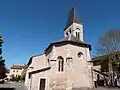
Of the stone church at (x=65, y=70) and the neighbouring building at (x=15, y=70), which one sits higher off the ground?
the stone church at (x=65, y=70)

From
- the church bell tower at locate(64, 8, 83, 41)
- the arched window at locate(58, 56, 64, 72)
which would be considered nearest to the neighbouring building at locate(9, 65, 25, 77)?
the church bell tower at locate(64, 8, 83, 41)

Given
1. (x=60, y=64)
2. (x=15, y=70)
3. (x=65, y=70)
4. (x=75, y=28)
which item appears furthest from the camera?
(x=15, y=70)

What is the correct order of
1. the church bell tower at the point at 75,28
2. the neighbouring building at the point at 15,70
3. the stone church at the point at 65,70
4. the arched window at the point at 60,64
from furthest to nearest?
the neighbouring building at the point at 15,70 < the church bell tower at the point at 75,28 < the arched window at the point at 60,64 < the stone church at the point at 65,70

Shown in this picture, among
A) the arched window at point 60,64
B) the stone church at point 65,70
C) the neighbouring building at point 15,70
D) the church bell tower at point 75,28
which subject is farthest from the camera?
the neighbouring building at point 15,70

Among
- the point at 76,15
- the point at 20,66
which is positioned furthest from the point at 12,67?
the point at 76,15

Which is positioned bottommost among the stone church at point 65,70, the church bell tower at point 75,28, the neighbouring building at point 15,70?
the neighbouring building at point 15,70

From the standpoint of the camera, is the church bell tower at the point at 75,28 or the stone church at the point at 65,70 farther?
the church bell tower at the point at 75,28

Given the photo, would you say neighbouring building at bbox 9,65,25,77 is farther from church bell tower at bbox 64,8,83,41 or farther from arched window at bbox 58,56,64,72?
arched window at bbox 58,56,64,72

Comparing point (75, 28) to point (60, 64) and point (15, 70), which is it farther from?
point (15, 70)

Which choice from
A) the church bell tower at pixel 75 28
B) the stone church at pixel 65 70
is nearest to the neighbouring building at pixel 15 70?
the church bell tower at pixel 75 28

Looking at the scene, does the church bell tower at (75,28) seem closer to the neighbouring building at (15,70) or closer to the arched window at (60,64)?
the arched window at (60,64)

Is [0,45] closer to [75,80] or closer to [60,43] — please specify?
[60,43]

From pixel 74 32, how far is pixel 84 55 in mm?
11159

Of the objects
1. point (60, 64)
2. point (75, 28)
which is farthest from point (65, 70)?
point (75, 28)
